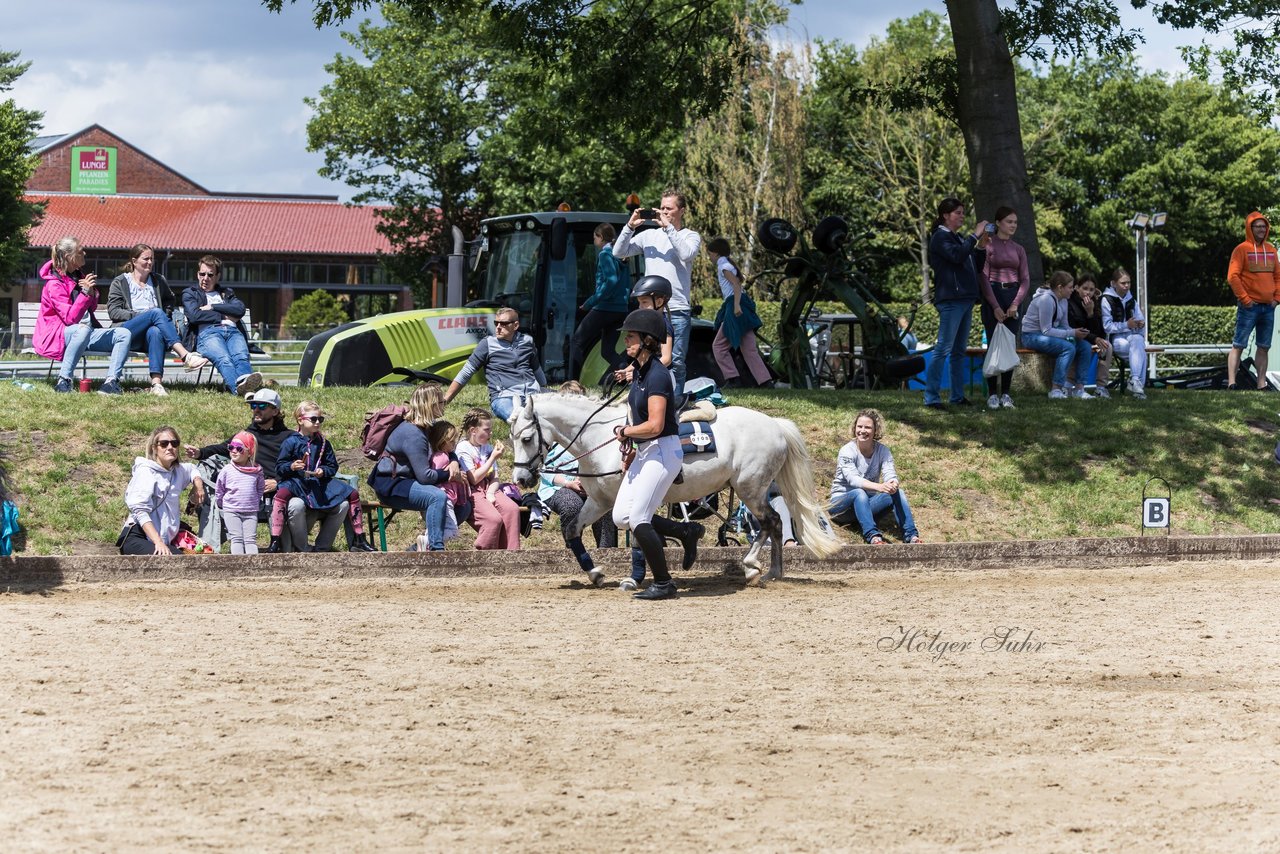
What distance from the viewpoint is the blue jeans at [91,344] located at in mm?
15500

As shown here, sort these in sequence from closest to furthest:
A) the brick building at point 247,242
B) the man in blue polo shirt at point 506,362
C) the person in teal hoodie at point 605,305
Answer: the man in blue polo shirt at point 506,362 < the person in teal hoodie at point 605,305 < the brick building at point 247,242

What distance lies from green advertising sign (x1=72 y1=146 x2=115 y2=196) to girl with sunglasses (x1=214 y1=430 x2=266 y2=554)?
223 ft

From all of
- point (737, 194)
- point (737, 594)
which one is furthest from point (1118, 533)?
point (737, 194)

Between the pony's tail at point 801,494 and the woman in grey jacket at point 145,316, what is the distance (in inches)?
263

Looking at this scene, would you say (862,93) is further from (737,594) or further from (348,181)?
(348,181)

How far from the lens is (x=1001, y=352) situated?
16.6m

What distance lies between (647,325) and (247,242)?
58431 millimetres

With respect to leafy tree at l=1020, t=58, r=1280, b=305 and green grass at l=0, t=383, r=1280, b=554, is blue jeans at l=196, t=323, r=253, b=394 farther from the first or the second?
leafy tree at l=1020, t=58, r=1280, b=305

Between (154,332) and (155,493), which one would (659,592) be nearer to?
(155,493)

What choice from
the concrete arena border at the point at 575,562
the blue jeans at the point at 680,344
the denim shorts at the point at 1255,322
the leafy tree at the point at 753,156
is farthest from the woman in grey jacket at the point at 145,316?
the leafy tree at the point at 753,156

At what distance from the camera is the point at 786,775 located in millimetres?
6320

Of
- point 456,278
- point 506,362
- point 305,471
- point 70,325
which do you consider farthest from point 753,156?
point 305,471

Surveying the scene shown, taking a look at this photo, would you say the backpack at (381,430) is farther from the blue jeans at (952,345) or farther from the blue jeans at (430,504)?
the blue jeans at (952,345)

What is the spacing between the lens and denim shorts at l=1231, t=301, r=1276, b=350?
18.9m
